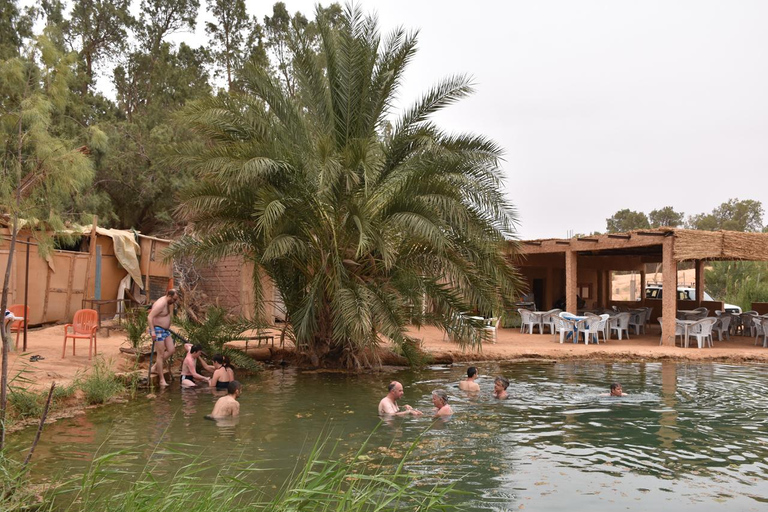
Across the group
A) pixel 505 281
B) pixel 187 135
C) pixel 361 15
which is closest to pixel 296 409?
pixel 505 281

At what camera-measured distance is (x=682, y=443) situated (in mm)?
8891

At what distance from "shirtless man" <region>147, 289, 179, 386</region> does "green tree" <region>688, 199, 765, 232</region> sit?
5845 centimetres

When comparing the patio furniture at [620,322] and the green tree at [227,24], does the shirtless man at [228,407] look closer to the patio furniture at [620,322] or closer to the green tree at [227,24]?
the patio furniture at [620,322]

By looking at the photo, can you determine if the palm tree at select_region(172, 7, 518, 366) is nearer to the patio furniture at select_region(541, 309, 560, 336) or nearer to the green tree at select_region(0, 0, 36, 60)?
the patio furniture at select_region(541, 309, 560, 336)

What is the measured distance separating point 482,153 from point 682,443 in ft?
22.8

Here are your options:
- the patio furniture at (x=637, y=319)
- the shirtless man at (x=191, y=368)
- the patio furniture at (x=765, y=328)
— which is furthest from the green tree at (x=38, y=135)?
the patio furniture at (x=637, y=319)

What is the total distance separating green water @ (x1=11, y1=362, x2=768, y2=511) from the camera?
6953 millimetres

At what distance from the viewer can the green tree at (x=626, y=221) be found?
218 ft

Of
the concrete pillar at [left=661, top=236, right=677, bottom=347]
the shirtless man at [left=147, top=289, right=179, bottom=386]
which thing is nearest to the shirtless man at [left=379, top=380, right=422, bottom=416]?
the shirtless man at [left=147, top=289, right=179, bottom=386]

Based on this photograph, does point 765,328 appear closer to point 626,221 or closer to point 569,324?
point 569,324

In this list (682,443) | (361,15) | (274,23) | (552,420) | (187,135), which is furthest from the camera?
(274,23)

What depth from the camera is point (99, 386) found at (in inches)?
416

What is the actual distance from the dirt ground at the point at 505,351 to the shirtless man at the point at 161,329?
707 mm

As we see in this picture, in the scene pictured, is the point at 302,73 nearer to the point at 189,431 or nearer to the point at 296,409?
the point at 296,409
